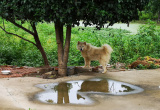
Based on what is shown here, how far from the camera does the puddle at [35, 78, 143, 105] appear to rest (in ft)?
18.5

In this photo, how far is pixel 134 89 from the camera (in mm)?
6664

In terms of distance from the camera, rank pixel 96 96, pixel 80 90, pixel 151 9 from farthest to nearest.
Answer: pixel 151 9 → pixel 80 90 → pixel 96 96

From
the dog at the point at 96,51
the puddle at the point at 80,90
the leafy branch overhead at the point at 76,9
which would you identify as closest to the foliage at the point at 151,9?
the leafy branch overhead at the point at 76,9

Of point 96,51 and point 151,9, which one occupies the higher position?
point 151,9

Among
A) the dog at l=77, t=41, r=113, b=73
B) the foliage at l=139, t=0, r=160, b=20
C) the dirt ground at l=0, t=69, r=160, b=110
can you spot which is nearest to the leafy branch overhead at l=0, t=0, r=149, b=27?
the foliage at l=139, t=0, r=160, b=20

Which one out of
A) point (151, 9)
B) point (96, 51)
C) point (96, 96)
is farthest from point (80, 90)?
point (151, 9)

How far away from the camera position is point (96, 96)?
19.4ft

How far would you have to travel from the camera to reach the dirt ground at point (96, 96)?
5098 mm

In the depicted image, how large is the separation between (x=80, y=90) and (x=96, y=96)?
2.26ft

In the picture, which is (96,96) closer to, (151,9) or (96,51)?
(96,51)

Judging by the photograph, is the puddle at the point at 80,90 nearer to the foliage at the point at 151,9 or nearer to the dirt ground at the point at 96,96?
the dirt ground at the point at 96,96

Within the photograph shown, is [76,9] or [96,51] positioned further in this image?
[96,51]

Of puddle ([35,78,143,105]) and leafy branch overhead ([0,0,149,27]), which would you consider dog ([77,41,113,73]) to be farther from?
leafy branch overhead ([0,0,149,27])

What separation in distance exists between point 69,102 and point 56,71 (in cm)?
302
